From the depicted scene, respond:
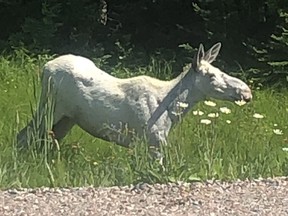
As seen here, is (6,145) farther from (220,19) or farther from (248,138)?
(220,19)

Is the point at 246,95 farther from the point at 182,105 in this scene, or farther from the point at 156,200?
the point at 156,200

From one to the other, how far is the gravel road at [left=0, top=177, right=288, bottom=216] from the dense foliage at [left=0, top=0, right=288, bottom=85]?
5828 millimetres

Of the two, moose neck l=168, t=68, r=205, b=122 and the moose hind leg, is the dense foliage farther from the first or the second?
the moose hind leg

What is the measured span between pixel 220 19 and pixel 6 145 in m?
5.52

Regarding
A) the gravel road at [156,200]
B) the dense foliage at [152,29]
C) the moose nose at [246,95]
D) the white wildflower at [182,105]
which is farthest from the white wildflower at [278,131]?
the dense foliage at [152,29]

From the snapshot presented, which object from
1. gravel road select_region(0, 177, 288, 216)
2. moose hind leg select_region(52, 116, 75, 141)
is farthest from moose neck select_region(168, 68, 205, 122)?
gravel road select_region(0, 177, 288, 216)

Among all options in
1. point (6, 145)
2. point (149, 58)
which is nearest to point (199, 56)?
point (6, 145)

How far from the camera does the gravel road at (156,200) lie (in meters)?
6.93

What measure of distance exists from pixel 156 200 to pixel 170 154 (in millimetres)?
1318

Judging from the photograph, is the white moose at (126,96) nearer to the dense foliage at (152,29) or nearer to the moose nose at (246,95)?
the moose nose at (246,95)


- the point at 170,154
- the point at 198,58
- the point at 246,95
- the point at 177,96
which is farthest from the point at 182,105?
the point at 170,154

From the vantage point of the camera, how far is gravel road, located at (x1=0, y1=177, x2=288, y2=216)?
22.7 ft

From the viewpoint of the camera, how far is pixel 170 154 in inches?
332

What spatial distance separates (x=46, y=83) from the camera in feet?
30.5
